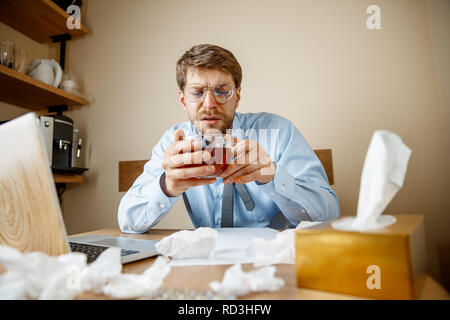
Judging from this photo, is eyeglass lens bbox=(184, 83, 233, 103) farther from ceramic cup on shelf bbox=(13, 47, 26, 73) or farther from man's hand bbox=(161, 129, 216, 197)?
ceramic cup on shelf bbox=(13, 47, 26, 73)

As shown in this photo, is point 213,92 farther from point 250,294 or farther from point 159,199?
point 250,294

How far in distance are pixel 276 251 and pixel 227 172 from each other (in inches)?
14.5

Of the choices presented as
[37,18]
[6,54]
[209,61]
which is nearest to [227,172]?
[209,61]

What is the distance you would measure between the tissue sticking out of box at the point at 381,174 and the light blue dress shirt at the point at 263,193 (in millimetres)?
552

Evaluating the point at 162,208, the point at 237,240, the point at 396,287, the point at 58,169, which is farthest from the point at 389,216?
the point at 58,169

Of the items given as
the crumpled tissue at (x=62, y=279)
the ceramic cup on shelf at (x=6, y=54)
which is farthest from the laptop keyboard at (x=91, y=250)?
the ceramic cup on shelf at (x=6, y=54)

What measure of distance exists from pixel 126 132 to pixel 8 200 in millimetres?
1711

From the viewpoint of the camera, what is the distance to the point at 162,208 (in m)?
1.08

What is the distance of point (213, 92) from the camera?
1334 mm

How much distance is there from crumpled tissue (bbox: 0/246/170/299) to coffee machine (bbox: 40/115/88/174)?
5.37 feet

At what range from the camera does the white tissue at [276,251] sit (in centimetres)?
51

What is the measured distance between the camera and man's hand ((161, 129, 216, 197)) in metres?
0.81

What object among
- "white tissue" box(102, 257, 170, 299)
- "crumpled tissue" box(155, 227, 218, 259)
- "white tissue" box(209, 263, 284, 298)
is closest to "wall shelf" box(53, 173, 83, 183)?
"crumpled tissue" box(155, 227, 218, 259)
